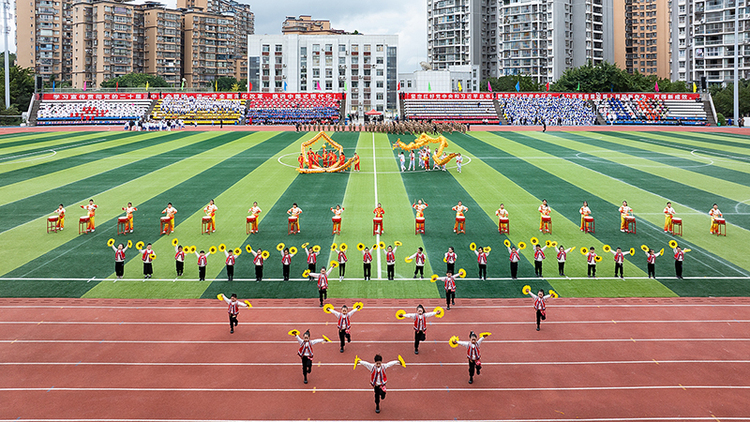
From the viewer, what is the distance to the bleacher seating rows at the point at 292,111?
83.4 m

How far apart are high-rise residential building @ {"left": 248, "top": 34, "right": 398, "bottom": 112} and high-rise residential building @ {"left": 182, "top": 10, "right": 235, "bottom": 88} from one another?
37044mm

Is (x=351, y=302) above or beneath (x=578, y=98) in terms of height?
beneath

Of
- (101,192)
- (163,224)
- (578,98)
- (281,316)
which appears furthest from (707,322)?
(578,98)

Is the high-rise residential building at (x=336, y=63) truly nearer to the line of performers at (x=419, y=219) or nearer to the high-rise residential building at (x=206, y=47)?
the high-rise residential building at (x=206, y=47)

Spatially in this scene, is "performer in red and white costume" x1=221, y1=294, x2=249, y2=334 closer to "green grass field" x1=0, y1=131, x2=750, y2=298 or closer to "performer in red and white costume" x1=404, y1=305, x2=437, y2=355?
"green grass field" x1=0, y1=131, x2=750, y2=298

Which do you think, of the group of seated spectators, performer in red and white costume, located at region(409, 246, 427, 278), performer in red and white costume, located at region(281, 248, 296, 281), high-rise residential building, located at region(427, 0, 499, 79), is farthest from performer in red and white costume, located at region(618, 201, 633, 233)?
high-rise residential building, located at region(427, 0, 499, 79)

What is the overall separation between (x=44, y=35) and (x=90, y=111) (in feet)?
278

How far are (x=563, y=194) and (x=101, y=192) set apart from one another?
27.3 meters

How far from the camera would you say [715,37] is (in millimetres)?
109000

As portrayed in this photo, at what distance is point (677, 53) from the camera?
410 ft

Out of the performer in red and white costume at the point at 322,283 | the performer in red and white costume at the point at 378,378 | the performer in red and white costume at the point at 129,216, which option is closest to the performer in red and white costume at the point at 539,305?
the performer in red and white costume at the point at 378,378

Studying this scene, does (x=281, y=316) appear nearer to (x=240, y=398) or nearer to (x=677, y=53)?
(x=240, y=398)

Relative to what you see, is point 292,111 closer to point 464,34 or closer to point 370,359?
point 370,359

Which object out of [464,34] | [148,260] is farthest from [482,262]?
[464,34]
